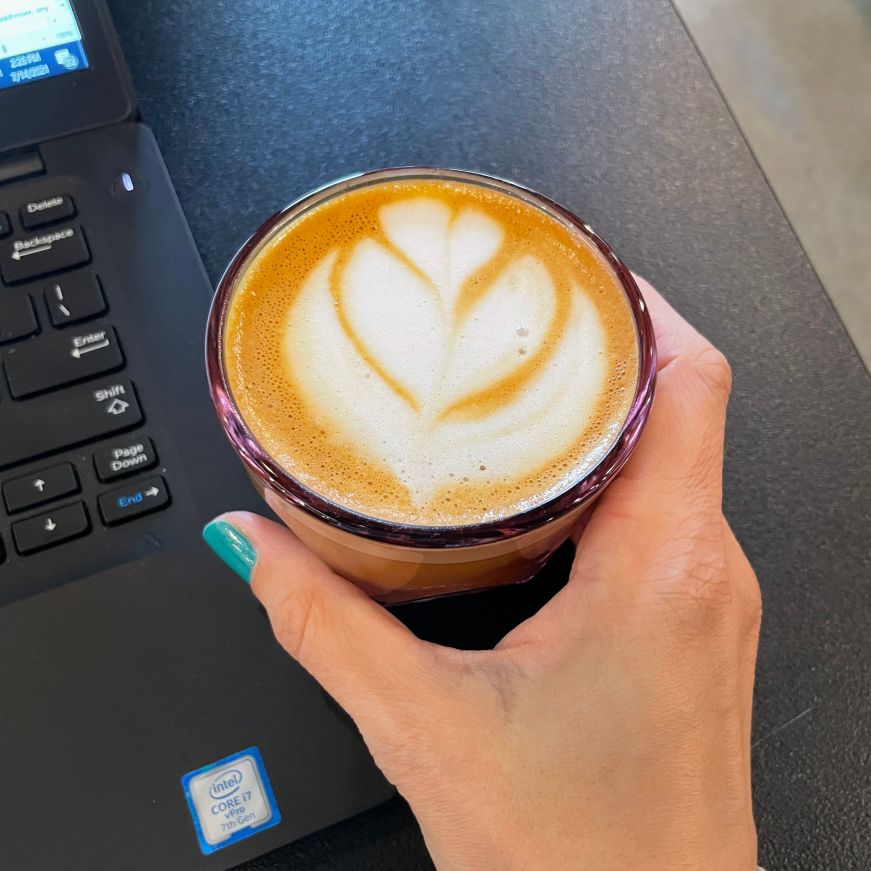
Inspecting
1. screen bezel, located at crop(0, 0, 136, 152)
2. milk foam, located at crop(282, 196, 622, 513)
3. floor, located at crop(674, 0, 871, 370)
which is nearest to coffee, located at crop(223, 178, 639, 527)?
milk foam, located at crop(282, 196, 622, 513)

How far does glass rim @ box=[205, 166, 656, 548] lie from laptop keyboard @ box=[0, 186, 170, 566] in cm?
11

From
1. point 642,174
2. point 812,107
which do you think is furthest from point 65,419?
point 812,107

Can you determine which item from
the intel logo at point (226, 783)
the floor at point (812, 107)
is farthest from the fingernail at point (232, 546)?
the floor at point (812, 107)

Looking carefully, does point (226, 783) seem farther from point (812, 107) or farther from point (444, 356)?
point (812, 107)

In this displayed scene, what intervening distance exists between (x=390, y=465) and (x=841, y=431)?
1.24 feet

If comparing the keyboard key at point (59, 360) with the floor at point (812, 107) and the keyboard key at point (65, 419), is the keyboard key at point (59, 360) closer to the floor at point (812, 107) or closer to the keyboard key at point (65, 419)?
the keyboard key at point (65, 419)

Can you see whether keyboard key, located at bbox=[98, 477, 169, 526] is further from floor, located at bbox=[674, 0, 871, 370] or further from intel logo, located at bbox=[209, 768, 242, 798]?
floor, located at bbox=[674, 0, 871, 370]

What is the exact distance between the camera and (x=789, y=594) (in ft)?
1.88

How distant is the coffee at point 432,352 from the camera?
0.43 metres

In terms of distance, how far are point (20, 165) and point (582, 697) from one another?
1.67 feet

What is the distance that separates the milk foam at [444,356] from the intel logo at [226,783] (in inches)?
7.3

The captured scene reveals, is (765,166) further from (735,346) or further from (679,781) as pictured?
(679,781)

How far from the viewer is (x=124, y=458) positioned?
0.51 metres

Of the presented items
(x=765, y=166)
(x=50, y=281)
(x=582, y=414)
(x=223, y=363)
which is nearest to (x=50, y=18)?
(x=50, y=281)
